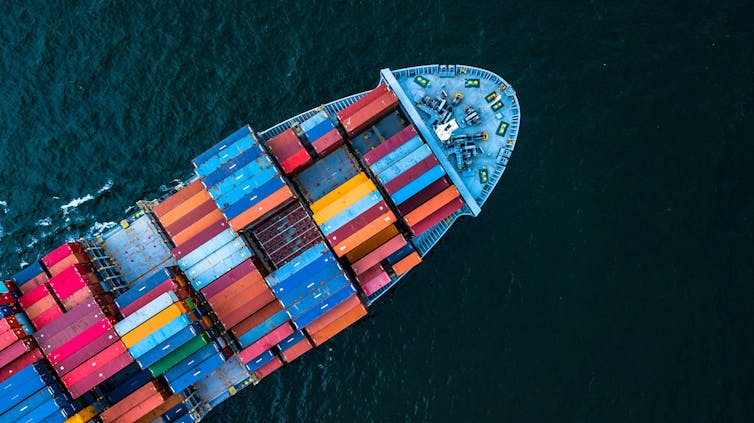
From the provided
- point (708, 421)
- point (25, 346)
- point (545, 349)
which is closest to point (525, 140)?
point (545, 349)

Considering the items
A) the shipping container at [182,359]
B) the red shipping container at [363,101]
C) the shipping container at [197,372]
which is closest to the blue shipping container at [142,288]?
the shipping container at [182,359]

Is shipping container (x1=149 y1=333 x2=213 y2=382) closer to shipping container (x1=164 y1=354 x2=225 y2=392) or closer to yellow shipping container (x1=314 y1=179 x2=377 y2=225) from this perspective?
shipping container (x1=164 y1=354 x2=225 y2=392)

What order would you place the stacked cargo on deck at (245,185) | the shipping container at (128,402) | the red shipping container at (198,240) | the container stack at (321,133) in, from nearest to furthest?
the shipping container at (128,402)
the stacked cargo on deck at (245,185)
the red shipping container at (198,240)
the container stack at (321,133)

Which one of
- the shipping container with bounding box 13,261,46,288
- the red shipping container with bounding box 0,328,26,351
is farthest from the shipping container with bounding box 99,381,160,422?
the shipping container with bounding box 13,261,46,288

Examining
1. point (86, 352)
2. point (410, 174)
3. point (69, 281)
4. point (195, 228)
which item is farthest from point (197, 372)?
point (410, 174)

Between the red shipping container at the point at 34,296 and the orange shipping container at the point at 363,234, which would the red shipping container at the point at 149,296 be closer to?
the red shipping container at the point at 34,296

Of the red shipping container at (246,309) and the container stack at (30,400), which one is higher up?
the container stack at (30,400)

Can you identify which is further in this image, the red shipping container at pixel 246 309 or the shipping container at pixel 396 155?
the shipping container at pixel 396 155
